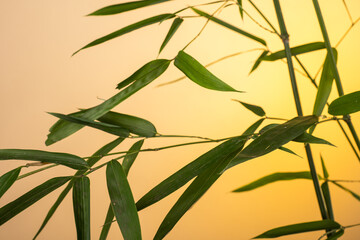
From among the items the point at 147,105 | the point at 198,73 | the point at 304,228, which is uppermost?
the point at 147,105

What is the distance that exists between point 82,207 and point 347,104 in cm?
37

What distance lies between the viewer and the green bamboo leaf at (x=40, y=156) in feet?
1.91

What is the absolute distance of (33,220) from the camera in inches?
58.2

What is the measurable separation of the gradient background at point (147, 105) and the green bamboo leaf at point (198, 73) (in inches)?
33.5

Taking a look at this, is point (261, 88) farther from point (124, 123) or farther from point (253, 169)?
point (124, 123)

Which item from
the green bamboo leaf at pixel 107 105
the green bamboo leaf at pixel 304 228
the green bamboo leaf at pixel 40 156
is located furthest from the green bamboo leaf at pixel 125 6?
the green bamboo leaf at pixel 304 228

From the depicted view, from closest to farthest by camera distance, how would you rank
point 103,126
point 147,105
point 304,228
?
point 103,126 → point 304,228 → point 147,105

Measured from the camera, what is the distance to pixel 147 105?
149 cm

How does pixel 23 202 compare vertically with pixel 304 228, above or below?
above

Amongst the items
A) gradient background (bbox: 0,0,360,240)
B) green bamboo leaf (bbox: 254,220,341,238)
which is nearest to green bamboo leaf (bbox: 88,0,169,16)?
green bamboo leaf (bbox: 254,220,341,238)

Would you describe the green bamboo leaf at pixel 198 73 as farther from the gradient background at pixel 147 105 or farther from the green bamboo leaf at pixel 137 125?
the gradient background at pixel 147 105

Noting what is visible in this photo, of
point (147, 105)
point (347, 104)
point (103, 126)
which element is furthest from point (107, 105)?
point (147, 105)

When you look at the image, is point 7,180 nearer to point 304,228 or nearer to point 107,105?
point 107,105

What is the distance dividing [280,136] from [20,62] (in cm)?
115
